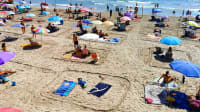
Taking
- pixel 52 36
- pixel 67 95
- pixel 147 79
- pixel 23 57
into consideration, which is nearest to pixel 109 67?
pixel 147 79

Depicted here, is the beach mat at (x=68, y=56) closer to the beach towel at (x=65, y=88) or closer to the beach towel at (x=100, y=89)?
the beach towel at (x=65, y=88)

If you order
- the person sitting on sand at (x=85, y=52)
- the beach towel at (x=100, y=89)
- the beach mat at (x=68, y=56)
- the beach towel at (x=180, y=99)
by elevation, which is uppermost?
the person sitting on sand at (x=85, y=52)

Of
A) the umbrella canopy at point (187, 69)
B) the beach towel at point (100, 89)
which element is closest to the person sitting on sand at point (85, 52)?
the beach towel at point (100, 89)

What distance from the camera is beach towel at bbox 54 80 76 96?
8.65 metres

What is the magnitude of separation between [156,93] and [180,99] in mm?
1182

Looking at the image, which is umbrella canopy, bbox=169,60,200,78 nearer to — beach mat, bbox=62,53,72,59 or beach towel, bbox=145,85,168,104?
beach towel, bbox=145,85,168,104

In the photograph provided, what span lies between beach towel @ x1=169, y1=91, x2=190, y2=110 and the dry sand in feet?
1.40

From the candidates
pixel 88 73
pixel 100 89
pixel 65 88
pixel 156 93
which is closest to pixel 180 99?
pixel 156 93

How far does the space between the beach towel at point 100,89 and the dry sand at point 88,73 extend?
0.23 metres

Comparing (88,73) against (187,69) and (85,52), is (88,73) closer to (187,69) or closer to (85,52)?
(85,52)

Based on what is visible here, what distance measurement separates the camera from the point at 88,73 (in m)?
10.7

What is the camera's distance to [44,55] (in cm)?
1308

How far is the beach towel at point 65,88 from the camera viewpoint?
865cm

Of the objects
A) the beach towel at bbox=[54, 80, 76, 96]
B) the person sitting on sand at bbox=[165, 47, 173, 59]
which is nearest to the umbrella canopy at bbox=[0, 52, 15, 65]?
the beach towel at bbox=[54, 80, 76, 96]
